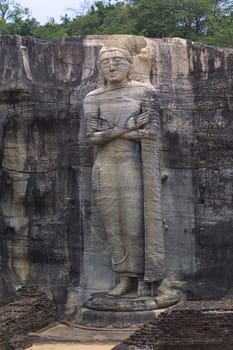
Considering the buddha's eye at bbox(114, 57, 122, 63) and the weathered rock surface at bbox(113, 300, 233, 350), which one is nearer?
the weathered rock surface at bbox(113, 300, 233, 350)

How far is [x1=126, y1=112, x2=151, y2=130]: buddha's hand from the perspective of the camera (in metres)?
8.48

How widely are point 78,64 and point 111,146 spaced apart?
4.69 feet

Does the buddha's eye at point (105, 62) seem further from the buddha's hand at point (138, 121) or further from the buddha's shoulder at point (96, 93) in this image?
the buddha's hand at point (138, 121)

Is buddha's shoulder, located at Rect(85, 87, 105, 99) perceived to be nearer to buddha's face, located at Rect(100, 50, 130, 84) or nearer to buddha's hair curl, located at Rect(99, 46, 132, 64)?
buddha's face, located at Rect(100, 50, 130, 84)

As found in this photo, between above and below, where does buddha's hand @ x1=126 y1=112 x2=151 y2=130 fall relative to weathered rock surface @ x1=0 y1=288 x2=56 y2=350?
above

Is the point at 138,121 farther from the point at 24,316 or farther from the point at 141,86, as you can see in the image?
the point at 24,316

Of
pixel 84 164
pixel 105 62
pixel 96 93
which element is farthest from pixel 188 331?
pixel 105 62

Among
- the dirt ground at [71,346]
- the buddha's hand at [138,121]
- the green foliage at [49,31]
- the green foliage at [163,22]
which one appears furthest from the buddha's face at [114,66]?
the green foliage at [49,31]

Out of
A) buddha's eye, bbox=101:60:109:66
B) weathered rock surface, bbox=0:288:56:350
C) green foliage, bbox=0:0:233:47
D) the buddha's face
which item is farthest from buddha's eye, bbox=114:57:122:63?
green foliage, bbox=0:0:233:47

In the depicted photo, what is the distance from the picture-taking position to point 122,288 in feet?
28.0

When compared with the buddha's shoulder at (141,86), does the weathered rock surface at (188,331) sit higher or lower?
lower

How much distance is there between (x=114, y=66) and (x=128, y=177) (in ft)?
4.55

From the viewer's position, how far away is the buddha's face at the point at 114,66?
28.0ft

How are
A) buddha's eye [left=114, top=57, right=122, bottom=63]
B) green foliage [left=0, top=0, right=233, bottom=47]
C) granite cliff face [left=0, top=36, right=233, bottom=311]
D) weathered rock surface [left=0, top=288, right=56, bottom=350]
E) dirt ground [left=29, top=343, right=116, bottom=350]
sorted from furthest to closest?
1. green foliage [left=0, top=0, right=233, bottom=47]
2. granite cliff face [left=0, top=36, right=233, bottom=311]
3. buddha's eye [left=114, top=57, right=122, bottom=63]
4. weathered rock surface [left=0, top=288, right=56, bottom=350]
5. dirt ground [left=29, top=343, right=116, bottom=350]
